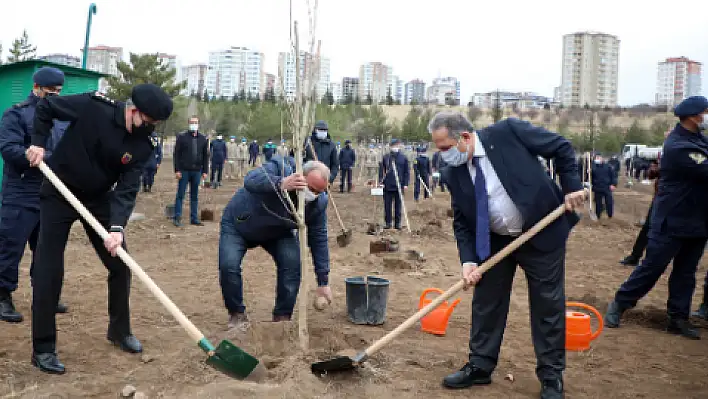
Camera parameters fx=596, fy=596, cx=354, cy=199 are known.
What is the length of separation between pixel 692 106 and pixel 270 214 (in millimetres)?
3684

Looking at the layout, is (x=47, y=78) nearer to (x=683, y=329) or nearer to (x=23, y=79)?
(x=683, y=329)

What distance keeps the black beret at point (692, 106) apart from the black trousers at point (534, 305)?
2.25 m

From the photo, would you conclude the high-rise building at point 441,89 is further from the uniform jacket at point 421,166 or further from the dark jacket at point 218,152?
the uniform jacket at point 421,166

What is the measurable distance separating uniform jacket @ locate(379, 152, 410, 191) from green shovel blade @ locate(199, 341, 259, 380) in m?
8.83

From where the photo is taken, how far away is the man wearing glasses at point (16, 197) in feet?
16.2

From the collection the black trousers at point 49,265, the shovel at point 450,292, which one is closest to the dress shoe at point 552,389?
the shovel at point 450,292

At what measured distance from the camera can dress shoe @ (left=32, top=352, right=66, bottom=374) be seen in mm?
3809

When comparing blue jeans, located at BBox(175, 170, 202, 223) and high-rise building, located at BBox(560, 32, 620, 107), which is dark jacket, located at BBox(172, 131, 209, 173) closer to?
blue jeans, located at BBox(175, 170, 202, 223)

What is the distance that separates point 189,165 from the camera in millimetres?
11109

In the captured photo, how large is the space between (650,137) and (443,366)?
189 ft

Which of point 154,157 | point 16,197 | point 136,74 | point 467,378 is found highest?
point 136,74

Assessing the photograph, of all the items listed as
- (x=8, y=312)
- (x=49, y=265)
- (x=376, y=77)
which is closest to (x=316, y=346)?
(x=49, y=265)

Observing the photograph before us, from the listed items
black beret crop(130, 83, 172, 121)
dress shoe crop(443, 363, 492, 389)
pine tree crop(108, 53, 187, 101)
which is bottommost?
dress shoe crop(443, 363, 492, 389)

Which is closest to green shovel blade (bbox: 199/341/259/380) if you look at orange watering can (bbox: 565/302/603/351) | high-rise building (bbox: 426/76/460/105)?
orange watering can (bbox: 565/302/603/351)
